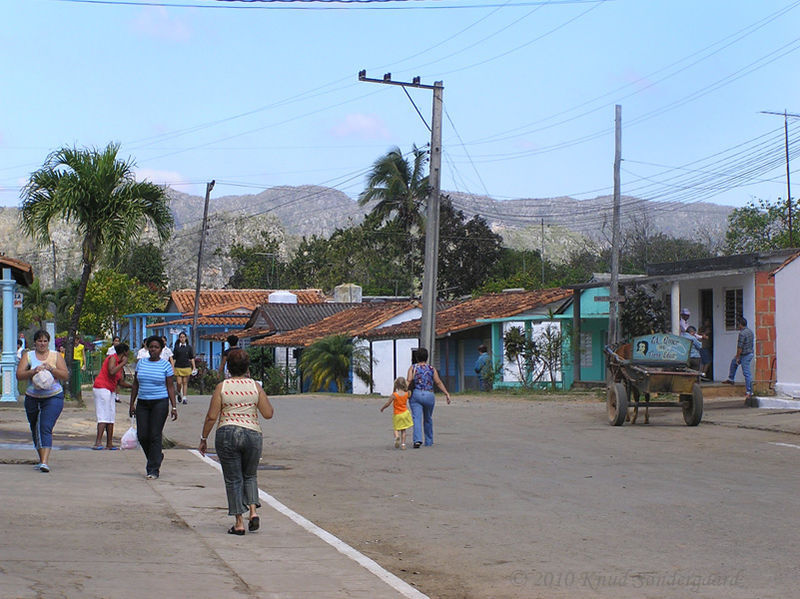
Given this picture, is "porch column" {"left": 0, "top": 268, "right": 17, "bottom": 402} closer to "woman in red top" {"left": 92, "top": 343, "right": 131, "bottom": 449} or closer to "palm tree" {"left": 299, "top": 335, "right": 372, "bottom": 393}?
"woman in red top" {"left": 92, "top": 343, "right": 131, "bottom": 449}

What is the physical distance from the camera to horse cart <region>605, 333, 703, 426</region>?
63.7ft

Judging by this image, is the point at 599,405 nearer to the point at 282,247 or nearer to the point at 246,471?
the point at 246,471

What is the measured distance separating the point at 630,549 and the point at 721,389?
708 inches

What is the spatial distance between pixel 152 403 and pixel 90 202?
40.8 feet

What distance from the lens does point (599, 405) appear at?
26.1 meters

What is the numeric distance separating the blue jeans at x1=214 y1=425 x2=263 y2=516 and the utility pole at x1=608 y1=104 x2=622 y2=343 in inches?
907

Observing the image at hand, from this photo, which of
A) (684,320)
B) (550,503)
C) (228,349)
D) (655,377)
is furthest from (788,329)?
(550,503)

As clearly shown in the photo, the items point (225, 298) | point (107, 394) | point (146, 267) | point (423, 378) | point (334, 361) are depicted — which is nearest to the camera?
point (107, 394)

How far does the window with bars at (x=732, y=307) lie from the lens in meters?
27.2

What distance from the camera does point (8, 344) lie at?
80.6 ft

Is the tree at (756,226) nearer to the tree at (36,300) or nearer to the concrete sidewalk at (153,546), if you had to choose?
the tree at (36,300)

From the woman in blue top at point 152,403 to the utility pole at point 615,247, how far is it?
64.2 feet

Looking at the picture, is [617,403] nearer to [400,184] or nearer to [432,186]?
[432,186]

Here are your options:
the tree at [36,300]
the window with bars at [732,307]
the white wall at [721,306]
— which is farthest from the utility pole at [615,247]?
the tree at [36,300]
